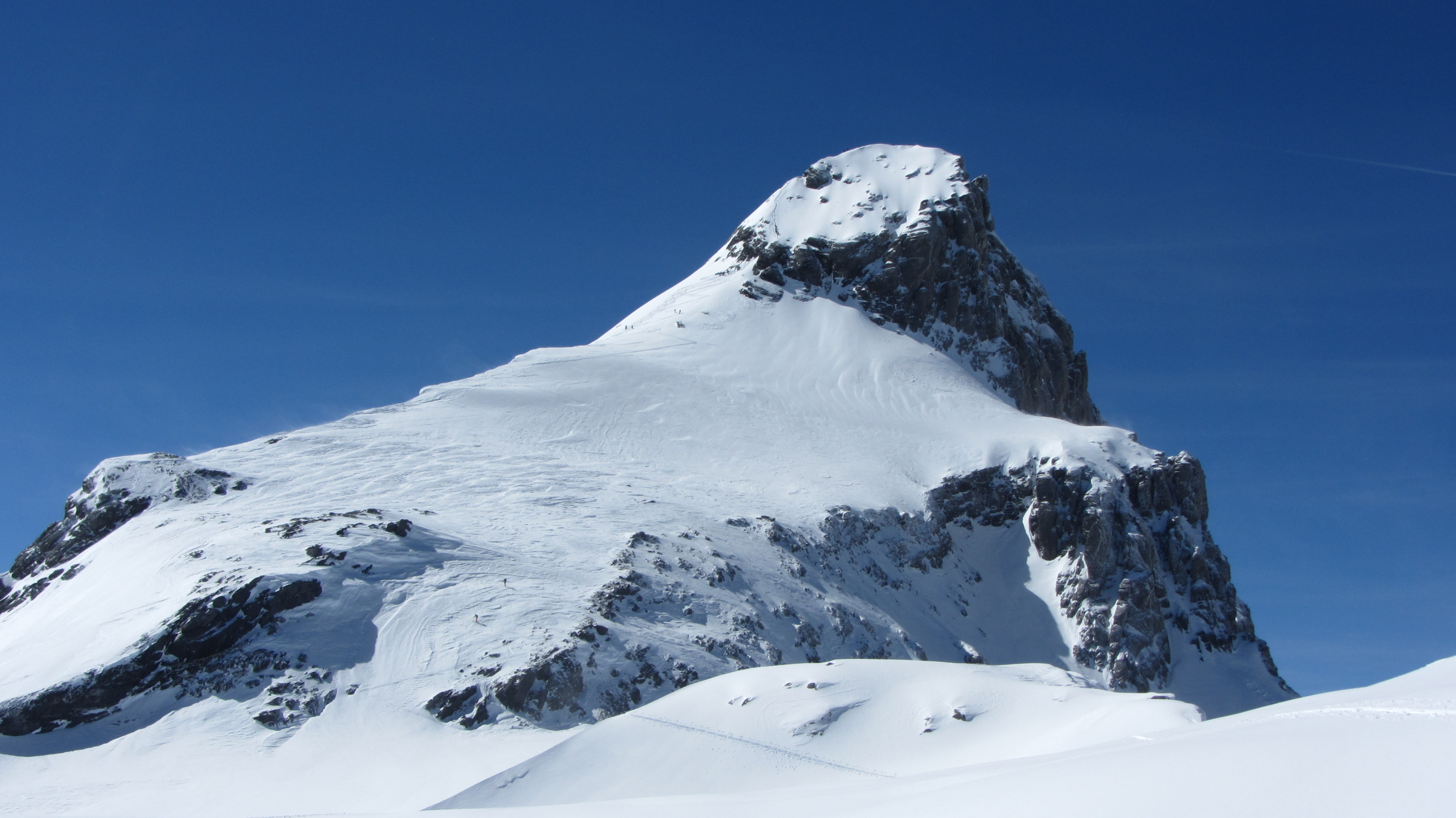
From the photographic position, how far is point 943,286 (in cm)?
7650

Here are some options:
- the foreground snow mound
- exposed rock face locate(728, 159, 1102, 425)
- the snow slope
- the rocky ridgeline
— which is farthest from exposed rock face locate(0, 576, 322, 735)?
Answer: exposed rock face locate(728, 159, 1102, 425)

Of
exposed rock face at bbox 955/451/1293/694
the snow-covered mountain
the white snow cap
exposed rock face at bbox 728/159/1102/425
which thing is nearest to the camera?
the snow-covered mountain

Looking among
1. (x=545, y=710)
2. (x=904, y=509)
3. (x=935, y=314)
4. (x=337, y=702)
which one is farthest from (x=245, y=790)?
(x=935, y=314)

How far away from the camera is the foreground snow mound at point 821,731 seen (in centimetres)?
2197

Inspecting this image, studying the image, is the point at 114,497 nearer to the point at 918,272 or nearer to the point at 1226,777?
the point at 1226,777

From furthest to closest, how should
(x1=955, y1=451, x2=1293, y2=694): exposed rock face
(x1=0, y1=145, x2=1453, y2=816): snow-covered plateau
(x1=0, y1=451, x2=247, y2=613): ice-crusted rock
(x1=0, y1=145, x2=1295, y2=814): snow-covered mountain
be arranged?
1. (x1=955, y1=451, x2=1293, y2=694): exposed rock face
2. (x1=0, y1=451, x2=247, y2=613): ice-crusted rock
3. (x1=0, y1=145, x2=1295, y2=814): snow-covered mountain
4. (x1=0, y1=145, x2=1453, y2=816): snow-covered plateau

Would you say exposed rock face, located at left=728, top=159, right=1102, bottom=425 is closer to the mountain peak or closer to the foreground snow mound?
the mountain peak

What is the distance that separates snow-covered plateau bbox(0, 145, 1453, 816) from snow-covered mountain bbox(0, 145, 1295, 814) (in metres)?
0.15

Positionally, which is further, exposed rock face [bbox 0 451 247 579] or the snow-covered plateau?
exposed rock face [bbox 0 451 247 579]

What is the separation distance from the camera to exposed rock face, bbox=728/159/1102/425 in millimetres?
74812

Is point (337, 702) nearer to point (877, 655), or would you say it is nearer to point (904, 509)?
point (877, 655)

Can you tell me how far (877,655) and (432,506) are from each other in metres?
17.7

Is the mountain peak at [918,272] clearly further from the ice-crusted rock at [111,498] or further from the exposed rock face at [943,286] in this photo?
the ice-crusted rock at [111,498]

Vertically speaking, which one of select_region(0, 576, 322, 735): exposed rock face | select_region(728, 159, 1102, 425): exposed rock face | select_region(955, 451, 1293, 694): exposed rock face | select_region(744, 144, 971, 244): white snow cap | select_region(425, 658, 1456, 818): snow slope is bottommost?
select_region(425, 658, 1456, 818): snow slope
